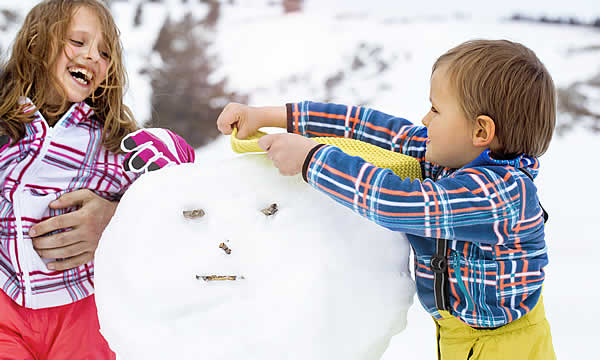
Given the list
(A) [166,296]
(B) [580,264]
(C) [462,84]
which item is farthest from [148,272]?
(B) [580,264]

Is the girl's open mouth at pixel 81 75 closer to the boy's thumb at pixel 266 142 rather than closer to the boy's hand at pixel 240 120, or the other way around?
the boy's hand at pixel 240 120

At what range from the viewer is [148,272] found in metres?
0.77

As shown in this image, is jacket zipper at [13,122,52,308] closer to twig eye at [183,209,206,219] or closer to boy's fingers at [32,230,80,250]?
boy's fingers at [32,230,80,250]

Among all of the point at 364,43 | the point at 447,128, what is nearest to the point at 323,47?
the point at 364,43

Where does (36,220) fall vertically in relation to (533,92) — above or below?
below

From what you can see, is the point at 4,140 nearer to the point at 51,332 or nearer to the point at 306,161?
the point at 51,332

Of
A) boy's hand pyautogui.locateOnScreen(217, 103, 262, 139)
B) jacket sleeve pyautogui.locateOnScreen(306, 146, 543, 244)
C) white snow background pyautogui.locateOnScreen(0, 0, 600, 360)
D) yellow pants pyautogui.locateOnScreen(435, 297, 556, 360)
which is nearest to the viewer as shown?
jacket sleeve pyautogui.locateOnScreen(306, 146, 543, 244)

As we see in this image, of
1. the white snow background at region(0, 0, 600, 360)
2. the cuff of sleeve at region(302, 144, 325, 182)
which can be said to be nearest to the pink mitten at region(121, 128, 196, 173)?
the cuff of sleeve at region(302, 144, 325, 182)

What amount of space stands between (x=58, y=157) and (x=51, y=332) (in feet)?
1.04

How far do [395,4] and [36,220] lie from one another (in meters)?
3.14

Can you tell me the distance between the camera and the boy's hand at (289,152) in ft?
2.61

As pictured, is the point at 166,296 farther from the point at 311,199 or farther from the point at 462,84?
the point at 462,84

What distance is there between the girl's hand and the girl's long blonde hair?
11cm

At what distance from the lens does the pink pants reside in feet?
3.40
